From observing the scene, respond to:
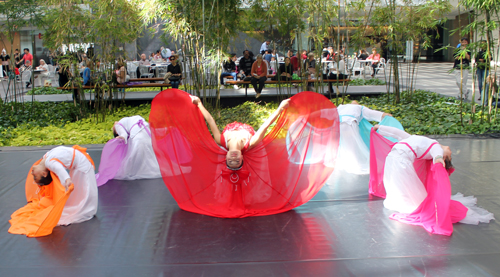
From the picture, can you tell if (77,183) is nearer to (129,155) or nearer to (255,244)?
(129,155)

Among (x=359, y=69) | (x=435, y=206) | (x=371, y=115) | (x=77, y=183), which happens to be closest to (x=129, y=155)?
(x=77, y=183)

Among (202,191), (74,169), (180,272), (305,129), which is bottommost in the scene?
(180,272)

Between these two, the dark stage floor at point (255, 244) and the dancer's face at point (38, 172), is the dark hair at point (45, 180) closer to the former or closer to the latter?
the dancer's face at point (38, 172)

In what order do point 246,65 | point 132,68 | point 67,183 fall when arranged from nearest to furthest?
1. point 67,183
2. point 246,65
3. point 132,68

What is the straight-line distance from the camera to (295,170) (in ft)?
12.3

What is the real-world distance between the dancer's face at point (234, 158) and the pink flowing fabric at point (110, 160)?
169 centimetres

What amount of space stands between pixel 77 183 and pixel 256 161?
5.33ft

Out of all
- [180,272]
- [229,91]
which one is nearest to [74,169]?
[180,272]

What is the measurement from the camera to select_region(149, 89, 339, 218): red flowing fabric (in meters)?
3.71

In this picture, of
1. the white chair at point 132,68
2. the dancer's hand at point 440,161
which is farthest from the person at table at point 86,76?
the dancer's hand at point 440,161

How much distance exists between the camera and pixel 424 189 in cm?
345

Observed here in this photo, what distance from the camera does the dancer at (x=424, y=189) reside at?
315 cm

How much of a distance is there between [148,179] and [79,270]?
2010 mm

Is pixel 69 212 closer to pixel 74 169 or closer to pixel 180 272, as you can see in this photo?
pixel 74 169
